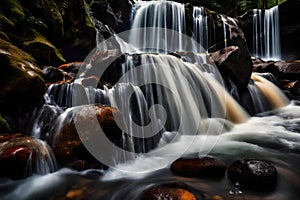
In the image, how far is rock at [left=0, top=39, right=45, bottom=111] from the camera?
4.44m

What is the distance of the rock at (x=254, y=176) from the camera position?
316cm

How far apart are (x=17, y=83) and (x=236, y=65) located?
6989 mm

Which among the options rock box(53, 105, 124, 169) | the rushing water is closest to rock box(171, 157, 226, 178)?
the rushing water

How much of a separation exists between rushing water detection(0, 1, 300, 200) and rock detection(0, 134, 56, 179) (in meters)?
0.05

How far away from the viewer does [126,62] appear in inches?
274

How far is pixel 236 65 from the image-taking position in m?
8.22

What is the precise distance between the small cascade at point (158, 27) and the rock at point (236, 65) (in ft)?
20.7

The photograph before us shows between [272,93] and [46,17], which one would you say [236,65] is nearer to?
[272,93]

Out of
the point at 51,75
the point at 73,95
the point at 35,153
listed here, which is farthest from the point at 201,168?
the point at 51,75

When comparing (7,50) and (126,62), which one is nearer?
(7,50)

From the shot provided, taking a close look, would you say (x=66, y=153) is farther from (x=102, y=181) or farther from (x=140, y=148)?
(x=140, y=148)

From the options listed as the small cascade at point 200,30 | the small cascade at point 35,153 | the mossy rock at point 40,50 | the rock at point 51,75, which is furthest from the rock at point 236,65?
the small cascade at point 200,30

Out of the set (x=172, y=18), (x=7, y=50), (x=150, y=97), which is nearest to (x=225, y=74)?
(x=150, y=97)

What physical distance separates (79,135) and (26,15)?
18.7 feet
